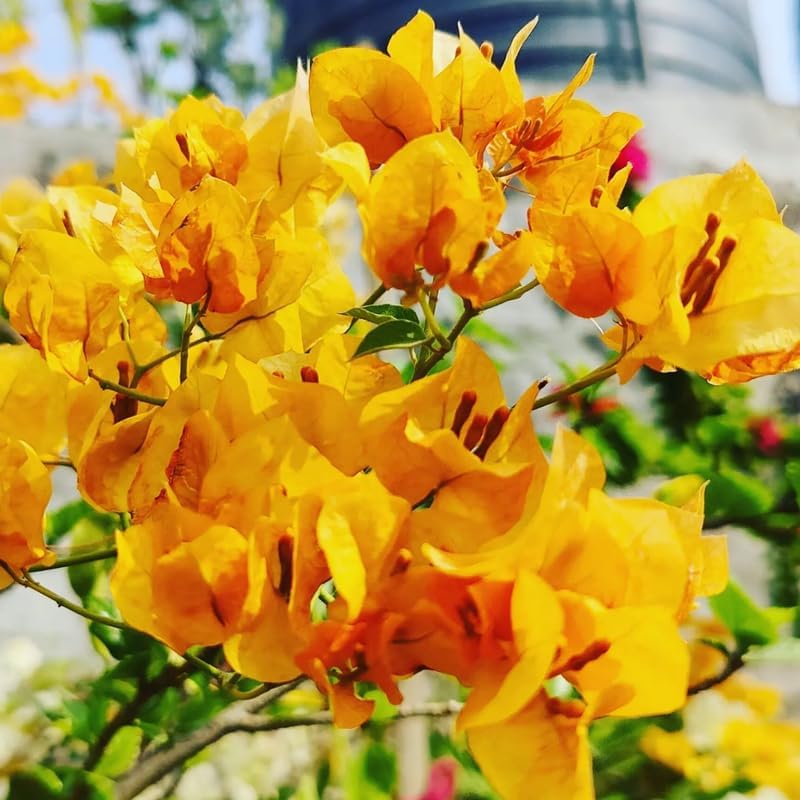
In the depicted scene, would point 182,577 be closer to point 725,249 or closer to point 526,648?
point 526,648

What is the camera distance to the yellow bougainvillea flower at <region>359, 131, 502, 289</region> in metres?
0.29

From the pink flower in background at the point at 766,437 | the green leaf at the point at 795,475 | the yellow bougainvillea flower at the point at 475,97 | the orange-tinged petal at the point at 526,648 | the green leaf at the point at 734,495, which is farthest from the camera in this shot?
the pink flower in background at the point at 766,437

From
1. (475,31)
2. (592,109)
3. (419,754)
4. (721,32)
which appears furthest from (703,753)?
(721,32)

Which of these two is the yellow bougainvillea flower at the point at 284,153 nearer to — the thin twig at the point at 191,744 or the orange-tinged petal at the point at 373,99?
the orange-tinged petal at the point at 373,99

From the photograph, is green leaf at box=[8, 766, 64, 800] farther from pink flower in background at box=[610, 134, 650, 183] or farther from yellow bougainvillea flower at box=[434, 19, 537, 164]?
pink flower in background at box=[610, 134, 650, 183]

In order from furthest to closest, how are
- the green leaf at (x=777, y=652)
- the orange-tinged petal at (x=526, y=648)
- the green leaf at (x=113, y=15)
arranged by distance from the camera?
1. the green leaf at (x=113, y=15)
2. the green leaf at (x=777, y=652)
3. the orange-tinged petal at (x=526, y=648)

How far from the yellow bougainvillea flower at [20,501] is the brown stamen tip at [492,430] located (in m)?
0.16

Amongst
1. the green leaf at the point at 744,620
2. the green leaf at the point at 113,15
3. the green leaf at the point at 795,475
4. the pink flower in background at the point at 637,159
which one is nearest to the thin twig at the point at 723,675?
the green leaf at the point at 744,620

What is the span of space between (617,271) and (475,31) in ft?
12.4

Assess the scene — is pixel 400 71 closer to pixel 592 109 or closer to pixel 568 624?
pixel 592 109

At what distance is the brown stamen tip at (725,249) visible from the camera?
0.30m

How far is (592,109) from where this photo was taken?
1.23 ft

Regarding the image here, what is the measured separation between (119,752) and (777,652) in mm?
419

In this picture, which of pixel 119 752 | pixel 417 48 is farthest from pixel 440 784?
pixel 417 48
